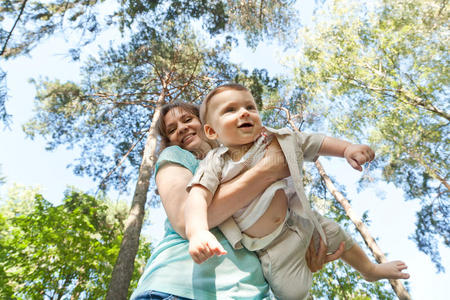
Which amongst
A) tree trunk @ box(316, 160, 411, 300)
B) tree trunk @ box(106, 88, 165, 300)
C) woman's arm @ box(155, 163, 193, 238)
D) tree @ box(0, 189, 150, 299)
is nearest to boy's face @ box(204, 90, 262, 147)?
woman's arm @ box(155, 163, 193, 238)

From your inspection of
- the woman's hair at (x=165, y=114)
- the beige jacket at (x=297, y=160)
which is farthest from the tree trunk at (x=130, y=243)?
the beige jacket at (x=297, y=160)

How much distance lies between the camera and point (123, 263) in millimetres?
4125

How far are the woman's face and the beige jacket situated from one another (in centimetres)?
60

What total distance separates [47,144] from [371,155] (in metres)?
9.02

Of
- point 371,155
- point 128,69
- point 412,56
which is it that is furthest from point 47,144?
point 412,56

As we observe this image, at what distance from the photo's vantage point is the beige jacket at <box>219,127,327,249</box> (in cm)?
109

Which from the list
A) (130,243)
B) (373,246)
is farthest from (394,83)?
(130,243)

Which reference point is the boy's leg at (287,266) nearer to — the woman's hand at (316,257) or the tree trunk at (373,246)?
the woman's hand at (316,257)

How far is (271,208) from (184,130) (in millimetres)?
893

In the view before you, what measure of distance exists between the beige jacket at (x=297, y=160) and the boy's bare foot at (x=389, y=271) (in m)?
0.49

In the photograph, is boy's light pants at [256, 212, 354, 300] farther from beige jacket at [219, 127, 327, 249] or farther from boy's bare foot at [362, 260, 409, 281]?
boy's bare foot at [362, 260, 409, 281]

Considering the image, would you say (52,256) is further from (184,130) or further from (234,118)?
(234,118)

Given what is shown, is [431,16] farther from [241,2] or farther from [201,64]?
[201,64]

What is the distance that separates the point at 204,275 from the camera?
3.14 feet
